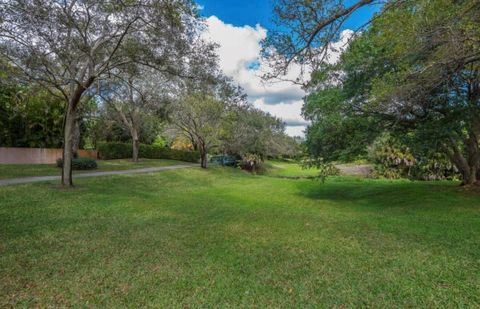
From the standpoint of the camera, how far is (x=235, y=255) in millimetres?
3996

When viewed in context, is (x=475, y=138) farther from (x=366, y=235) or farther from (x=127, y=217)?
(x=127, y=217)

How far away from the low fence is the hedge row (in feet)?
12.7

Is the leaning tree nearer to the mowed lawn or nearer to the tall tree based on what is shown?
the mowed lawn

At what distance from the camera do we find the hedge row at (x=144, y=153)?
22688mm

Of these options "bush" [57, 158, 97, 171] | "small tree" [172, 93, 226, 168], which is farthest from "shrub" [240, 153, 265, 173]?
"bush" [57, 158, 97, 171]

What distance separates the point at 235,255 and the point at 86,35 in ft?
27.1

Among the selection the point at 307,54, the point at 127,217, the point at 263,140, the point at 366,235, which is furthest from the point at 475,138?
the point at 263,140

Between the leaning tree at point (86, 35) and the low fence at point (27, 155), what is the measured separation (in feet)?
36.2

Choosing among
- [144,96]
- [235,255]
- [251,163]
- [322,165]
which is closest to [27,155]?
[144,96]

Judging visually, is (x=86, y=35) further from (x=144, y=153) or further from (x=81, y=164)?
(x=144, y=153)

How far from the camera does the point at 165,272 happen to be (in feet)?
11.1

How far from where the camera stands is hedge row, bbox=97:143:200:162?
74.4 feet

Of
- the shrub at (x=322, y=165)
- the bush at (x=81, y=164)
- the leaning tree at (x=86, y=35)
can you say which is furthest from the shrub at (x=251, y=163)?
the leaning tree at (x=86, y=35)

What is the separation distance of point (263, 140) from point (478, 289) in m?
23.8
